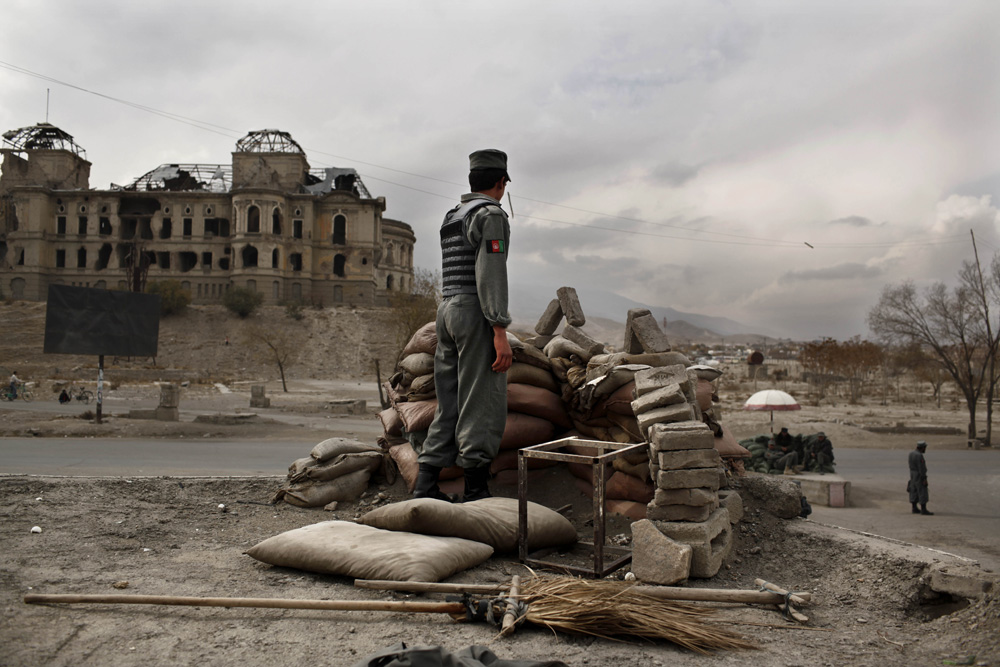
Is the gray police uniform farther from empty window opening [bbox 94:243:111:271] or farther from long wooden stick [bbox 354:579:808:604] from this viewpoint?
empty window opening [bbox 94:243:111:271]

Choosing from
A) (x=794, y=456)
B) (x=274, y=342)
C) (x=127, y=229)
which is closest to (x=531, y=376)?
(x=794, y=456)

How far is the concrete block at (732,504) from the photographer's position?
4242 mm

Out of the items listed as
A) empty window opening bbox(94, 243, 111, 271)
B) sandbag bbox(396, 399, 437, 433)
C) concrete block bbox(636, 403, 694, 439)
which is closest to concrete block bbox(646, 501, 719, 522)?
concrete block bbox(636, 403, 694, 439)

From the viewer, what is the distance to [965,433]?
997 inches

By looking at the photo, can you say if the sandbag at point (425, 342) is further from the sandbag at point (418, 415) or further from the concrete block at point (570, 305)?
the concrete block at point (570, 305)

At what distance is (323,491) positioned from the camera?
5.23 meters

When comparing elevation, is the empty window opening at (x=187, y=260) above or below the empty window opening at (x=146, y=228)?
below

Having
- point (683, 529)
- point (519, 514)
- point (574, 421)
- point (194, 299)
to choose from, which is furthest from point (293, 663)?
point (194, 299)

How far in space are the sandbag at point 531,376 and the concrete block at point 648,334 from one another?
77cm

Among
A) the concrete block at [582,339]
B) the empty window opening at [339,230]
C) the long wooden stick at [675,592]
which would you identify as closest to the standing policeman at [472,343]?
the long wooden stick at [675,592]

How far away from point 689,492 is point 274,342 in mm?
46580

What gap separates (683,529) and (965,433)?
89.4ft

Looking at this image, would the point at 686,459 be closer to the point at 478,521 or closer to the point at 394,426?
the point at 478,521

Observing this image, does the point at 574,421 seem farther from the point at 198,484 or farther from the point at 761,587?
the point at 198,484
